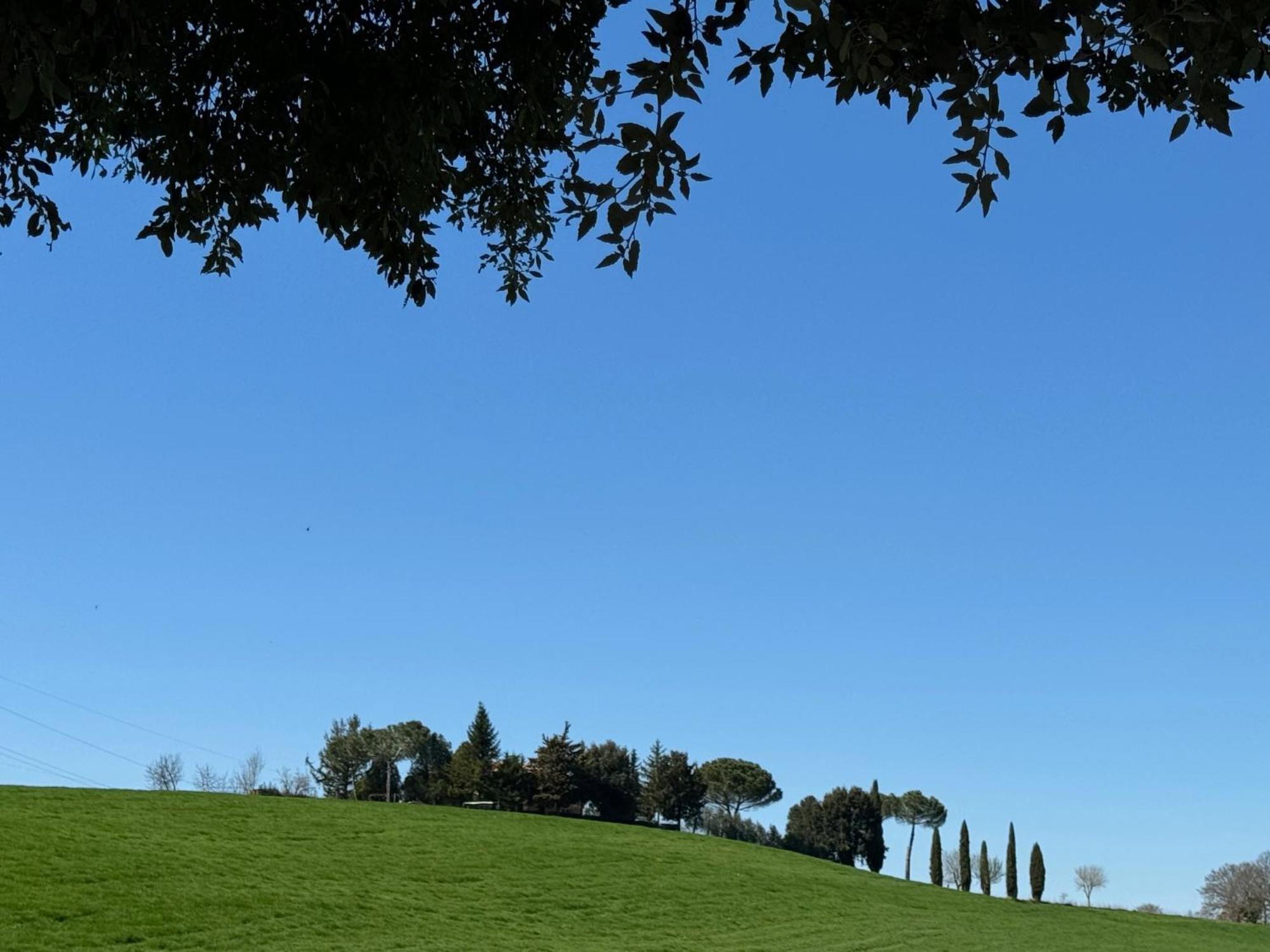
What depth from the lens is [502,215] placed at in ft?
34.7

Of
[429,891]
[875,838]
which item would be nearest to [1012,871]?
[875,838]

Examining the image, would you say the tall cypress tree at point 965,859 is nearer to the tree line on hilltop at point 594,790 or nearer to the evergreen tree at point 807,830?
the tree line on hilltop at point 594,790

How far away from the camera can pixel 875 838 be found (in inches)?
3214

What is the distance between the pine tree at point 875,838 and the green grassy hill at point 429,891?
29.4m

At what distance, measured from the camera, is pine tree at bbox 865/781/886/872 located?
266 feet

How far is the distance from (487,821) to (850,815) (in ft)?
142

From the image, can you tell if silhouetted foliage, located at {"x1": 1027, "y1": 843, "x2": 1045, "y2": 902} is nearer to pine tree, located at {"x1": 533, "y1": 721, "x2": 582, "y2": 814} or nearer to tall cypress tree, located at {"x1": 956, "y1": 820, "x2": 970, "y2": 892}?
tall cypress tree, located at {"x1": 956, "y1": 820, "x2": 970, "y2": 892}

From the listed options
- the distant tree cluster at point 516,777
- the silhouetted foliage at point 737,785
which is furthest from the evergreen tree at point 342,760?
the silhouetted foliage at point 737,785

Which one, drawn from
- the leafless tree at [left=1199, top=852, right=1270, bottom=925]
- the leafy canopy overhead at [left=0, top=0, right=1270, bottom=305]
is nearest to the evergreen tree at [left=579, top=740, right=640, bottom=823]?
the leafless tree at [left=1199, top=852, right=1270, bottom=925]

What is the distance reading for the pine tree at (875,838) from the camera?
81.2 m

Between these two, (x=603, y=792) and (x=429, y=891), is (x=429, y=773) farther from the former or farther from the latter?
(x=429, y=891)

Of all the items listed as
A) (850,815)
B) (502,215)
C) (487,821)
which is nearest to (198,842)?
(487,821)

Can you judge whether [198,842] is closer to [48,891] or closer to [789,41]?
[48,891]

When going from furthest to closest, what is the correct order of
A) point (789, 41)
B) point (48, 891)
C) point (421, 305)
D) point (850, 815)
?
1. point (850, 815)
2. point (48, 891)
3. point (421, 305)
4. point (789, 41)
